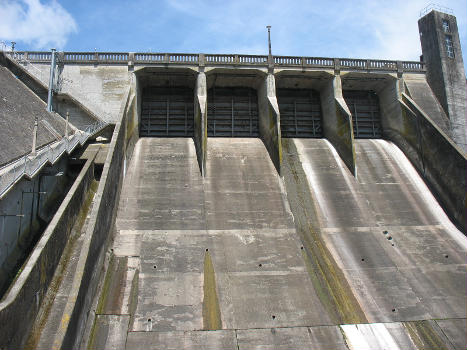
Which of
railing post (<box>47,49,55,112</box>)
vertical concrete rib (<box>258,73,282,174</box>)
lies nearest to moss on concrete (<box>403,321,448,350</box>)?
vertical concrete rib (<box>258,73,282,174</box>)

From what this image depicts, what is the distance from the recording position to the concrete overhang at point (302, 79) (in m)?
22.8

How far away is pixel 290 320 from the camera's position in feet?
40.6

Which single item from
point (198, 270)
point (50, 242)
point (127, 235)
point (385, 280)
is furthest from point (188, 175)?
point (385, 280)

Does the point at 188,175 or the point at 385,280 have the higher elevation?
the point at 188,175

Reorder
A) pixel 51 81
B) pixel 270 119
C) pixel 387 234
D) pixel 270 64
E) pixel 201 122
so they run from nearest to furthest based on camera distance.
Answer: pixel 387 234 → pixel 201 122 → pixel 51 81 → pixel 270 119 → pixel 270 64

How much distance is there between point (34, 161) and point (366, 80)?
19.5m

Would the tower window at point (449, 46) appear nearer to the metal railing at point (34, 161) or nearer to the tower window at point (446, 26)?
the tower window at point (446, 26)

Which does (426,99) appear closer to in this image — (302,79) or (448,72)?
(448,72)

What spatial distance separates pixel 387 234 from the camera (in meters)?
16.7

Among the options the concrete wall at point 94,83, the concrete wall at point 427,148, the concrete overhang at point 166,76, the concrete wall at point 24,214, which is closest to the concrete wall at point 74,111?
the concrete wall at point 94,83

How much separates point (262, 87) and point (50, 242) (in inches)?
602

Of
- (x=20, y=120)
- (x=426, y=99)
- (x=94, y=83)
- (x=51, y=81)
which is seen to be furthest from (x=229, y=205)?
(x=426, y=99)

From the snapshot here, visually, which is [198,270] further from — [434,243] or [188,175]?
[434,243]

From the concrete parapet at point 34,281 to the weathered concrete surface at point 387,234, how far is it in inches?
399
